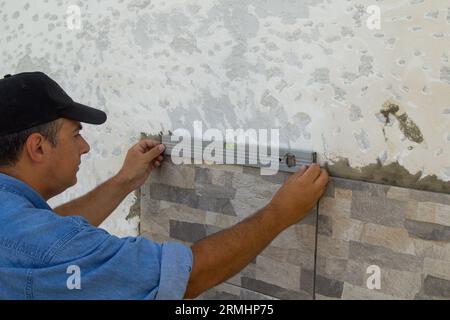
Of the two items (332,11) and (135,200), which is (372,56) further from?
(135,200)

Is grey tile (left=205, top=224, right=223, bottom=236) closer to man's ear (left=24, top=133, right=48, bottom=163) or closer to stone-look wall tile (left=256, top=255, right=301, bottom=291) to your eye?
stone-look wall tile (left=256, top=255, right=301, bottom=291)

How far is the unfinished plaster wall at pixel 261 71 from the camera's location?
2.09m

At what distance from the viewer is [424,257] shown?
2123 mm

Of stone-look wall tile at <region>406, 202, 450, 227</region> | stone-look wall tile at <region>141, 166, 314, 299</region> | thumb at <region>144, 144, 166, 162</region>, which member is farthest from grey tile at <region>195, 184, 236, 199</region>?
stone-look wall tile at <region>406, 202, 450, 227</region>

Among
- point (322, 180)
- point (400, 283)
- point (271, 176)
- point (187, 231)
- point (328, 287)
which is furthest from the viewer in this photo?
point (187, 231)

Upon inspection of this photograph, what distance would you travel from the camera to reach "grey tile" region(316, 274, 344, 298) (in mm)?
2385

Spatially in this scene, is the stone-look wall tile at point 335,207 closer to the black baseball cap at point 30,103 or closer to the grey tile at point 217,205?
the grey tile at point 217,205

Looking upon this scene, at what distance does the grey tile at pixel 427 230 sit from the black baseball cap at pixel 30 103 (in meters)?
1.40

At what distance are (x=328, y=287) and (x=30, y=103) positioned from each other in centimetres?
151

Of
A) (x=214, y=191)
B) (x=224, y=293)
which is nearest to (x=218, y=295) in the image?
(x=224, y=293)

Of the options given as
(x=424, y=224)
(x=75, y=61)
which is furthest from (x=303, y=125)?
(x=75, y=61)

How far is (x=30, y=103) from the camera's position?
195 centimetres

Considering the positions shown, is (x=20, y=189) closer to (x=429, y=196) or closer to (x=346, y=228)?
(x=346, y=228)
